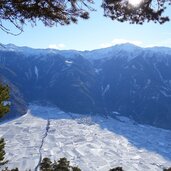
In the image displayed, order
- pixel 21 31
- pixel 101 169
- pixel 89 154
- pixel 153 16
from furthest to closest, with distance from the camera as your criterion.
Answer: pixel 89 154 < pixel 101 169 < pixel 153 16 < pixel 21 31

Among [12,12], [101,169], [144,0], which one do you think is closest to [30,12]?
[12,12]

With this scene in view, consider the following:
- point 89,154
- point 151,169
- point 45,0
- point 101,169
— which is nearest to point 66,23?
point 45,0

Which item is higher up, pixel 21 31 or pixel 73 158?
pixel 21 31

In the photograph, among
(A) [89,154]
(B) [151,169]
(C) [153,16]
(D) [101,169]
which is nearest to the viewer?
(C) [153,16]

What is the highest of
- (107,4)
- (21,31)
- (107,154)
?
(107,4)

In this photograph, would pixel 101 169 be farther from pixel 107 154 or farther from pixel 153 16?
pixel 153 16

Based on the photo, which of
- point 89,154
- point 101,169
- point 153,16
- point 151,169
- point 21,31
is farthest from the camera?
point 89,154

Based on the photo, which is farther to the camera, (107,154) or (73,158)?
(107,154)

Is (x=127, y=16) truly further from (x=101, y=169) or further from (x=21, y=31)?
(x=101, y=169)

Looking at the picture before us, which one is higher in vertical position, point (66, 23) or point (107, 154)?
point (66, 23)
